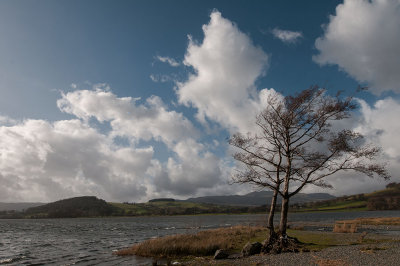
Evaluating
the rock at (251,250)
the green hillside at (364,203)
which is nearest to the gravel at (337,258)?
the rock at (251,250)

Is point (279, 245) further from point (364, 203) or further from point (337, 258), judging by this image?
point (364, 203)

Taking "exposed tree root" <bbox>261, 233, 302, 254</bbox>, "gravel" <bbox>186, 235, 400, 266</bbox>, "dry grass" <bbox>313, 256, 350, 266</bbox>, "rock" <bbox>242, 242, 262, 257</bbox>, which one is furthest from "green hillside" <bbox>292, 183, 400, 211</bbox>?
"dry grass" <bbox>313, 256, 350, 266</bbox>

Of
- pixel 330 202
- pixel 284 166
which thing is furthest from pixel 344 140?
pixel 330 202

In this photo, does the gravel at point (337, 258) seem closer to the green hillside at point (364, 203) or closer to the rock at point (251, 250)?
the rock at point (251, 250)

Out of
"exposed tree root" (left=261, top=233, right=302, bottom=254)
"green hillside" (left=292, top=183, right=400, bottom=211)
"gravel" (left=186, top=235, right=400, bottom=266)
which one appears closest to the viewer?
"gravel" (left=186, top=235, right=400, bottom=266)

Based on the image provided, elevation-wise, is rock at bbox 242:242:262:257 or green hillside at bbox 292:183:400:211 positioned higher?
rock at bbox 242:242:262:257

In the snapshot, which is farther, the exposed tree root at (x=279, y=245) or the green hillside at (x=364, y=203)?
the green hillside at (x=364, y=203)

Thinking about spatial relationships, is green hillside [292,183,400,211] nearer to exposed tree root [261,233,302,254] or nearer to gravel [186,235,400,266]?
exposed tree root [261,233,302,254]

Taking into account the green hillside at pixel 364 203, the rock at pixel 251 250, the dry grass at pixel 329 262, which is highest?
the dry grass at pixel 329 262

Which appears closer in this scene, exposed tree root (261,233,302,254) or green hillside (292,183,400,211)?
exposed tree root (261,233,302,254)

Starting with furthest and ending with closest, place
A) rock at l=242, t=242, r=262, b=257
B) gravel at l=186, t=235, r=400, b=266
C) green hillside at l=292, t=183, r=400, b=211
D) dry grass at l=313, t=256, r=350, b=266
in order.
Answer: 1. green hillside at l=292, t=183, r=400, b=211
2. rock at l=242, t=242, r=262, b=257
3. gravel at l=186, t=235, r=400, b=266
4. dry grass at l=313, t=256, r=350, b=266

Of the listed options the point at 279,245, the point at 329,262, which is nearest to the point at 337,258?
the point at 329,262

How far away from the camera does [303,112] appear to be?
2192cm

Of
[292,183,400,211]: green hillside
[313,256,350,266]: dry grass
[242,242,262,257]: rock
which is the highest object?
[313,256,350,266]: dry grass
